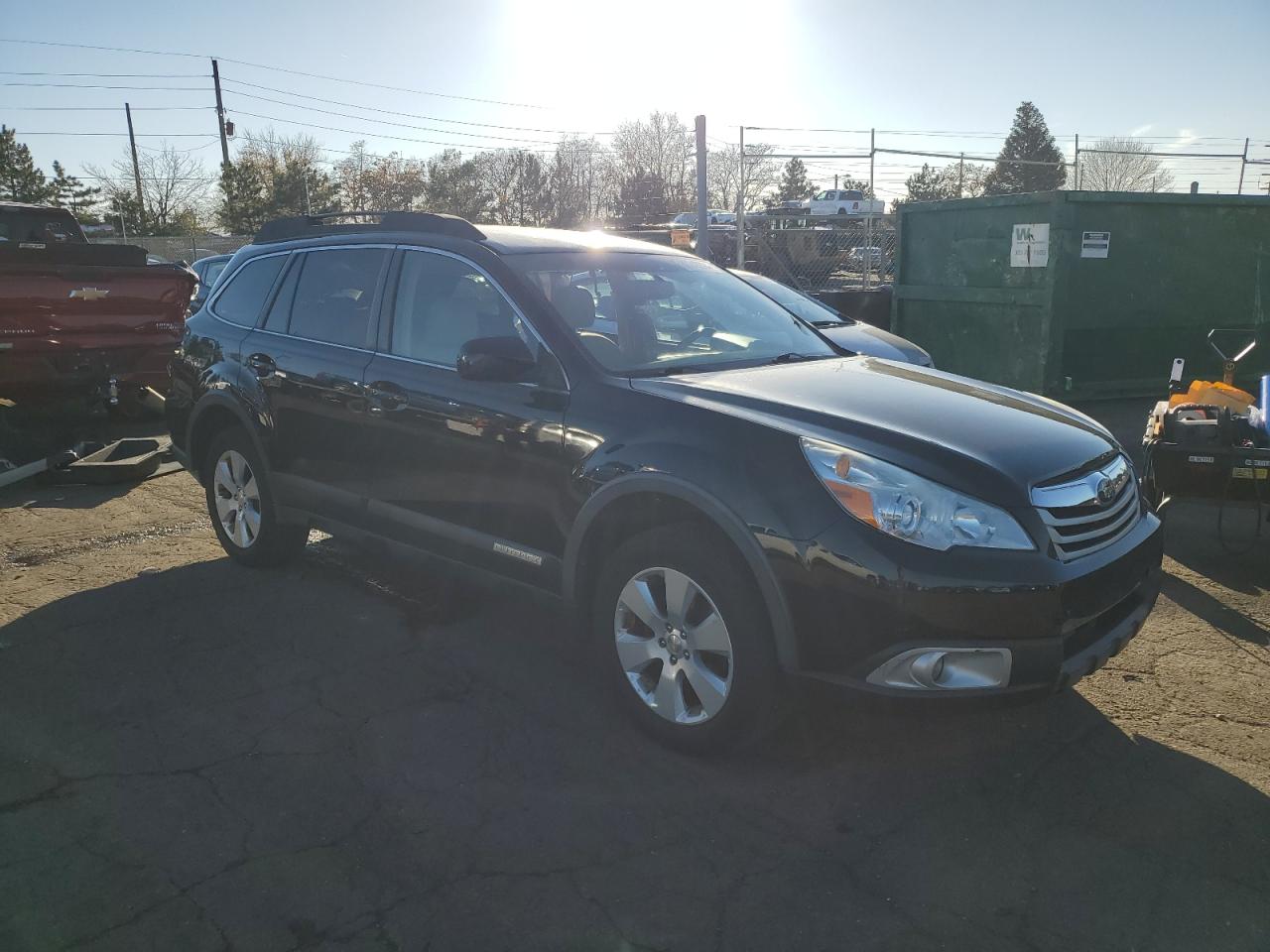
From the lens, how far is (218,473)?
5516 millimetres

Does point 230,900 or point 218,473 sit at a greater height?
point 218,473

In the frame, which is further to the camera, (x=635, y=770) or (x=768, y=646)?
(x=635, y=770)

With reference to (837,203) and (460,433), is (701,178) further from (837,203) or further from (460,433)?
(837,203)

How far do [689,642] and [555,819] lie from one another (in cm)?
69

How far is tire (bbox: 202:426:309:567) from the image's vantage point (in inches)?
205

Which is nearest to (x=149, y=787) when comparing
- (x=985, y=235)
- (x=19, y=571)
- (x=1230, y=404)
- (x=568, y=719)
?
(x=568, y=719)

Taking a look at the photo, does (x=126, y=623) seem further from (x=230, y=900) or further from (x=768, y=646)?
(x=768, y=646)

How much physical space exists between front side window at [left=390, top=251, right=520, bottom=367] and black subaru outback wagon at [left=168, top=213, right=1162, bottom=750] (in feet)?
0.04

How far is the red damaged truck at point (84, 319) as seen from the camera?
8508 mm

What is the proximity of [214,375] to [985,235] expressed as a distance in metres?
7.62

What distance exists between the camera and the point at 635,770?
3.33 metres

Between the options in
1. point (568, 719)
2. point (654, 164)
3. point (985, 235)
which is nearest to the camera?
point (568, 719)

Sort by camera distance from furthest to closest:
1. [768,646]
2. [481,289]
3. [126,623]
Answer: [126,623]
[481,289]
[768,646]

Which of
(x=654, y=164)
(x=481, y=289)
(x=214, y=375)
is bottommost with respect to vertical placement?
(x=214, y=375)
